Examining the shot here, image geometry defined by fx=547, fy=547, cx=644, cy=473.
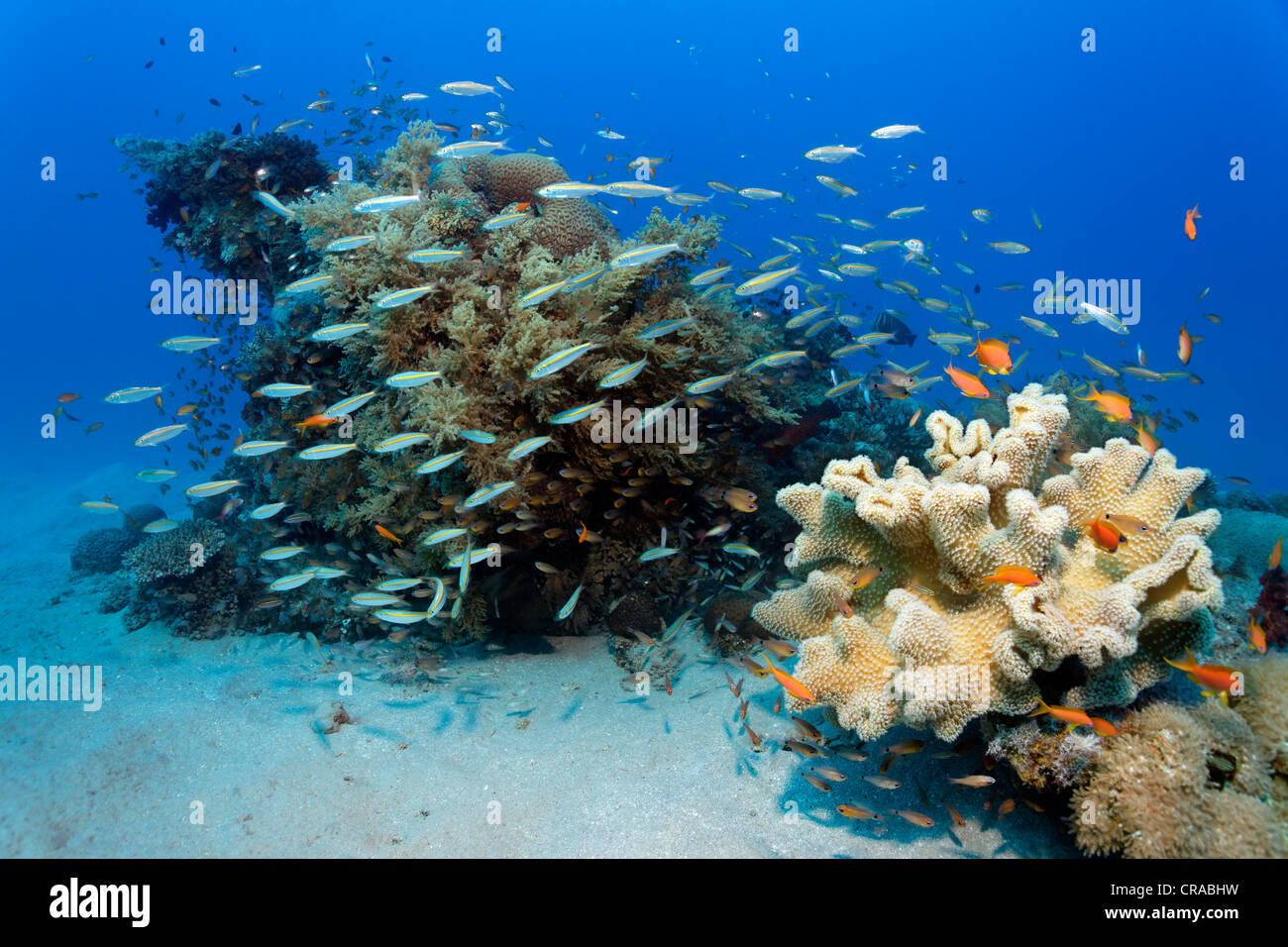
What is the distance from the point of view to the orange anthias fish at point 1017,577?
272 centimetres

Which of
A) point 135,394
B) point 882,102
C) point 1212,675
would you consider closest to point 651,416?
point 1212,675

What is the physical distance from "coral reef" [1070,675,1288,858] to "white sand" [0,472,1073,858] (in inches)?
25.0

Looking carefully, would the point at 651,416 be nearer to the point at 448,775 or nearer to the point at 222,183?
the point at 448,775

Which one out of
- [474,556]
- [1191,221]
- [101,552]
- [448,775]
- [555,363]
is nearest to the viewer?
[448,775]

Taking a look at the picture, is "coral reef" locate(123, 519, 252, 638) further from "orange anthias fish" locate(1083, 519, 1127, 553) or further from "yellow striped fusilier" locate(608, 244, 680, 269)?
"orange anthias fish" locate(1083, 519, 1127, 553)

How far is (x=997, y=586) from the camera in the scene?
9.92 feet

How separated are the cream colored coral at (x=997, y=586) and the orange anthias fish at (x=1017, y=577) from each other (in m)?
0.05

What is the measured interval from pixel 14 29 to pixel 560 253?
13389 centimetres

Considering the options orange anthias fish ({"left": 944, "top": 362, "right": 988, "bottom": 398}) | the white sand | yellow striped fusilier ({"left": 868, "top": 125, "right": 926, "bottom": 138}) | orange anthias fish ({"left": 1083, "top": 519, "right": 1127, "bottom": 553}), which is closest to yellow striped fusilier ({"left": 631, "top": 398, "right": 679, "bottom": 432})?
orange anthias fish ({"left": 944, "top": 362, "right": 988, "bottom": 398})

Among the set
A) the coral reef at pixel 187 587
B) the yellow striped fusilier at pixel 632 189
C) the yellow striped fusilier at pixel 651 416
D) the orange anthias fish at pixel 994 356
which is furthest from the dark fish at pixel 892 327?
the coral reef at pixel 187 587

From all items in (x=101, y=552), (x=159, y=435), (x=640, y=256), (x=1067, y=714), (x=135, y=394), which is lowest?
(x=101, y=552)

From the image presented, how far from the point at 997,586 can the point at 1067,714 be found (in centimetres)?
66

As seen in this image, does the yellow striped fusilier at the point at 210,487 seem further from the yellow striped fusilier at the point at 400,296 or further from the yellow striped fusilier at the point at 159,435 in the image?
the yellow striped fusilier at the point at 400,296
